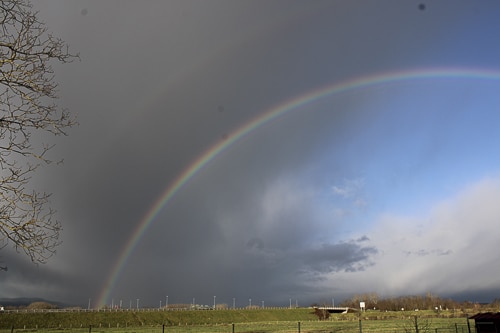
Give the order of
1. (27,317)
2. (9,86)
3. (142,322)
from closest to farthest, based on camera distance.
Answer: (9,86) < (27,317) < (142,322)

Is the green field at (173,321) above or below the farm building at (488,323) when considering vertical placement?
below

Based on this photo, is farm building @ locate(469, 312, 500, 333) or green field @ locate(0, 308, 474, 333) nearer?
farm building @ locate(469, 312, 500, 333)

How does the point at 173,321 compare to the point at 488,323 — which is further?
the point at 173,321

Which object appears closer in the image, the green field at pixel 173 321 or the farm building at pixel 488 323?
the farm building at pixel 488 323

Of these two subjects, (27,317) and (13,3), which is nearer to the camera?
(13,3)

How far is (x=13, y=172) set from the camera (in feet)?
21.7

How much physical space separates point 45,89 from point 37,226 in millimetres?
2352

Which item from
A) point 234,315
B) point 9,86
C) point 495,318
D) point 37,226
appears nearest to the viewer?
point 37,226

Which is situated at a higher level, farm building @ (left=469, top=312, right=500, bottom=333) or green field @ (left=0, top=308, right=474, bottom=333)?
farm building @ (left=469, top=312, right=500, bottom=333)

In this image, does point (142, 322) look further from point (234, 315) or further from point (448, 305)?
point (448, 305)

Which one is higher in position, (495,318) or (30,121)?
(30,121)

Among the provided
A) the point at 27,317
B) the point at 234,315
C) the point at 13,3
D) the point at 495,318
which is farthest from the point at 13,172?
the point at 234,315

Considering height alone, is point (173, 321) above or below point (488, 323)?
below

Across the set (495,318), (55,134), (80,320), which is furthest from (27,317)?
(55,134)
